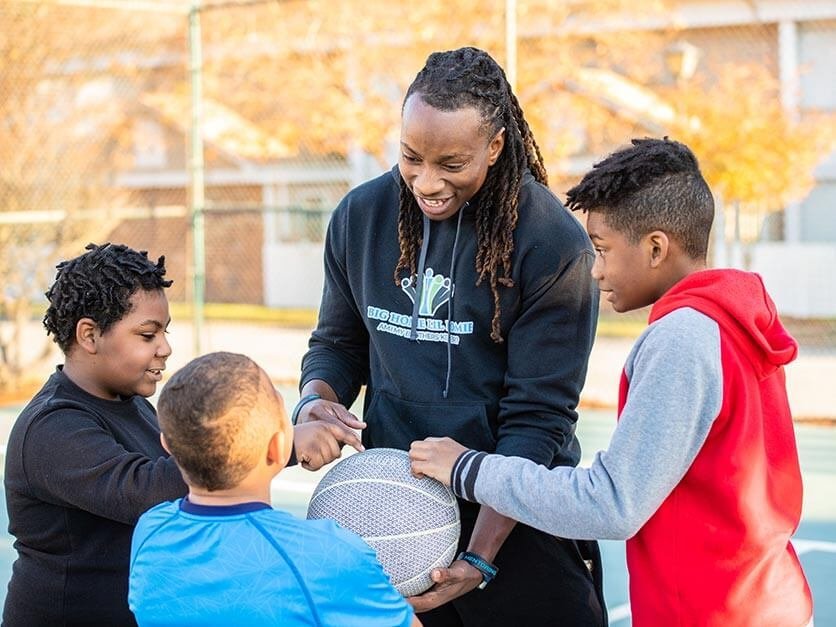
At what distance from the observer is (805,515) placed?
728 centimetres

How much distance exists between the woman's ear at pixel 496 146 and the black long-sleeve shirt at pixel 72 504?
1009mm

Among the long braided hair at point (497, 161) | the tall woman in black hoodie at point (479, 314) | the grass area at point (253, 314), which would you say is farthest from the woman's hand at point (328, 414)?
the grass area at point (253, 314)

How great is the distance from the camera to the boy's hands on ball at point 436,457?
2.82 meters

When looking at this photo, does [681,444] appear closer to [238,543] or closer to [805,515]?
[238,543]

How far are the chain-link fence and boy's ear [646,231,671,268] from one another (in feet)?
23.3

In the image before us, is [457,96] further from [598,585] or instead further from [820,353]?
[820,353]

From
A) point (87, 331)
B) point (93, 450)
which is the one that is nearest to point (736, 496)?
point (93, 450)

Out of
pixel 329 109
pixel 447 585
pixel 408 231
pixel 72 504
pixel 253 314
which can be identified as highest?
pixel 329 109

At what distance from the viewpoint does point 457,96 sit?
9.54 ft

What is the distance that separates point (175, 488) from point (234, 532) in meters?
0.55

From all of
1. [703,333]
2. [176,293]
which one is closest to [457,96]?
[703,333]

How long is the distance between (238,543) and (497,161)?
113cm

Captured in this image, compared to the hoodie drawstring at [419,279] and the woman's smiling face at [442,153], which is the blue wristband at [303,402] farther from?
the woman's smiling face at [442,153]

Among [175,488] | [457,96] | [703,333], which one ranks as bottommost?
[175,488]
